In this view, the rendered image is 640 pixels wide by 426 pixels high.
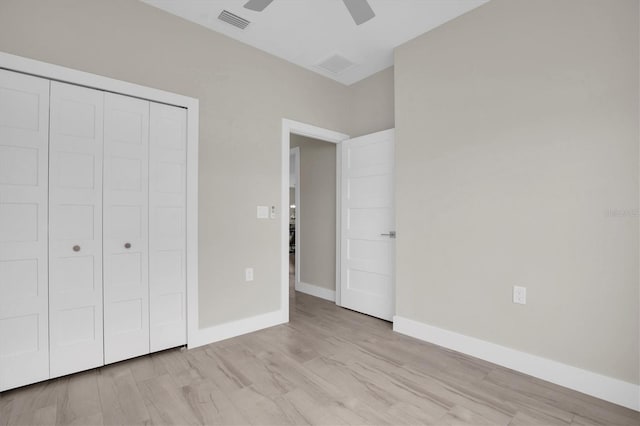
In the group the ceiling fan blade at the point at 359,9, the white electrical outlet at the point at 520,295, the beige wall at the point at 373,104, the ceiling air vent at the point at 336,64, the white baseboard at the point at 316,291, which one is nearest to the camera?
the ceiling fan blade at the point at 359,9

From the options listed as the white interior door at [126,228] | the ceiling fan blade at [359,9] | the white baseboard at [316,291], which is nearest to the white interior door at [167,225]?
the white interior door at [126,228]

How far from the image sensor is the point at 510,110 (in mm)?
2348

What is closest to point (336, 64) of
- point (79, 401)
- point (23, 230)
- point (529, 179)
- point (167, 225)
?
point (529, 179)

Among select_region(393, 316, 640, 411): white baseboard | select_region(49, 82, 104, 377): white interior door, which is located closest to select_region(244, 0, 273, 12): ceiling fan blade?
select_region(49, 82, 104, 377): white interior door

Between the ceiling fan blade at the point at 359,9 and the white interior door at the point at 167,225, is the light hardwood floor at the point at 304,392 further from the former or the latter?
the ceiling fan blade at the point at 359,9

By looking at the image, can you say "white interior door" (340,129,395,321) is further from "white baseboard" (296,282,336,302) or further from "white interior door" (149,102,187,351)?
"white interior door" (149,102,187,351)

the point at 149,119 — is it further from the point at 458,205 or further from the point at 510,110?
the point at 510,110

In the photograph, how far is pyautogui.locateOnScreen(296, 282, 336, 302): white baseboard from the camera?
164 inches

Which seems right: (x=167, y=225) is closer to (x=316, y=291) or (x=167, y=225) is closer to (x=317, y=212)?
(x=317, y=212)

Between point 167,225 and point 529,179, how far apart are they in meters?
2.77

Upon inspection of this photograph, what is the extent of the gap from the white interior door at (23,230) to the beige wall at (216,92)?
1.08 ft

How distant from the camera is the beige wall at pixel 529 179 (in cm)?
190

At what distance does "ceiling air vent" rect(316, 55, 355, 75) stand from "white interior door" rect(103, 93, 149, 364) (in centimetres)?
186

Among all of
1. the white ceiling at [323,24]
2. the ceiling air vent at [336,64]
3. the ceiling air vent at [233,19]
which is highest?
the white ceiling at [323,24]
